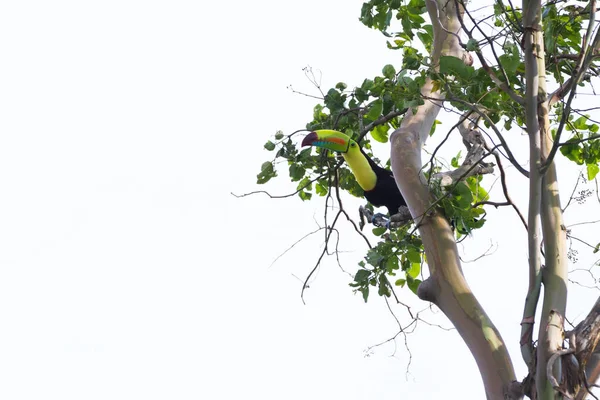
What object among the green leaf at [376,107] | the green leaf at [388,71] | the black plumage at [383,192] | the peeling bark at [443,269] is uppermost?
the black plumage at [383,192]

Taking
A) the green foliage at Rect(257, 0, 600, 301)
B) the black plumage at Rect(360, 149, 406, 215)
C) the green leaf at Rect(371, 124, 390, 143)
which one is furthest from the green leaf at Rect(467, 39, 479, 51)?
the black plumage at Rect(360, 149, 406, 215)

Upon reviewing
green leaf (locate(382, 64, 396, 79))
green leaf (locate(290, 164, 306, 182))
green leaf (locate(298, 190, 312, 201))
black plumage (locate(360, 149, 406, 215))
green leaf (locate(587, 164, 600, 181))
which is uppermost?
black plumage (locate(360, 149, 406, 215))

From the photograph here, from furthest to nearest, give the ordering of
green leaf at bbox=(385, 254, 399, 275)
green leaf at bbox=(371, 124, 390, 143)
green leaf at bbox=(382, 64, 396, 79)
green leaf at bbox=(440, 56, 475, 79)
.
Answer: green leaf at bbox=(371, 124, 390, 143)
green leaf at bbox=(385, 254, 399, 275)
green leaf at bbox=(382, 64, 396, 79)
green leaf at bbox=(440, 56, 475, 79)

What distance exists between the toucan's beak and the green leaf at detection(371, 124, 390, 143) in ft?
1.50

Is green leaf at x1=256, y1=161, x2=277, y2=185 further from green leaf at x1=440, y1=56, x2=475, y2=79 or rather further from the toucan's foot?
green leaf at x1=440, y1=56, x2=475, y2=79

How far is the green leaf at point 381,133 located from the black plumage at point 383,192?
0.33 m

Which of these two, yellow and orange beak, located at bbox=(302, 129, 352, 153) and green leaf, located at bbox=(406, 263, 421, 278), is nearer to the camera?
green leaf, located at bbox=(406, 263, 421, 278)

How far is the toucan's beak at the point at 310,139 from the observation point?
4867 millimetres

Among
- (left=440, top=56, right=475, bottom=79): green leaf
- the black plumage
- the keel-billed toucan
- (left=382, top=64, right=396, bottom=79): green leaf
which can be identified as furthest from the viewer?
the black plumage

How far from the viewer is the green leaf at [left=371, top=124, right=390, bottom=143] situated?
16.9ft

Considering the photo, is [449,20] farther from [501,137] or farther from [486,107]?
[501,137]

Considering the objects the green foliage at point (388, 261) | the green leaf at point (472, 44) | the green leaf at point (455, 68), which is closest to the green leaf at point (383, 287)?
the green foliage at point (388, 261)

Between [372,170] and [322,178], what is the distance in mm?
500

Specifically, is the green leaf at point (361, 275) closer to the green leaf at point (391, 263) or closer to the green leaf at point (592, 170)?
the green leaf at point (391, 263)
